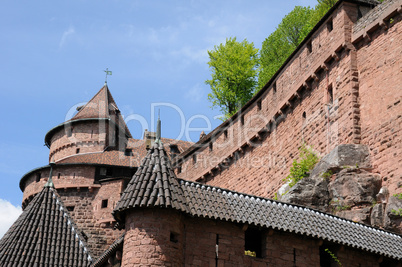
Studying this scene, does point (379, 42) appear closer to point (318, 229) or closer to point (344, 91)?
point (344, 91)

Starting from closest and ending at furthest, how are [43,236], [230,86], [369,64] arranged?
1. [43,236]
2. [369,64]
3. [230,86]

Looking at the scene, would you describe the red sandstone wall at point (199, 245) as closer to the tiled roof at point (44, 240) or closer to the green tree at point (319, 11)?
the tiled roof at point (44, 240)

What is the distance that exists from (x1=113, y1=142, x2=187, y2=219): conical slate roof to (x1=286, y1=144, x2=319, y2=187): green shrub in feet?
26.7

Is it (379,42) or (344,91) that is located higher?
(379,42)

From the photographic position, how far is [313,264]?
1495 centimetres

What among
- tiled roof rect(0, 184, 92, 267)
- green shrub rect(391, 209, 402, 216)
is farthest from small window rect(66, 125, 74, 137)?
green shrub rect(391, 209, 402, 216)

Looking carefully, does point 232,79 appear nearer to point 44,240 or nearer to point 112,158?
point 112,158

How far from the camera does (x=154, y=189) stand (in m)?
13.7

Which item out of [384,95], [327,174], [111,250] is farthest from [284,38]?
[111,250]

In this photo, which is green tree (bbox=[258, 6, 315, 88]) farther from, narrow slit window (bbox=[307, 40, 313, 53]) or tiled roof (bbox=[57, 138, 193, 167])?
narrow slit window (bbox=[307, 40, 313, 53])

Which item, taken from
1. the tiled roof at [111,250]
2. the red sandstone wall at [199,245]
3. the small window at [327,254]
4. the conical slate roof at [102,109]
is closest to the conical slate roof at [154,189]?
the red sandstone wall at [199,245]

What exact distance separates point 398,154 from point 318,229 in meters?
4.67

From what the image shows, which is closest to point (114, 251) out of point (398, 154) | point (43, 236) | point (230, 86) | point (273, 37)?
point (43, 236)

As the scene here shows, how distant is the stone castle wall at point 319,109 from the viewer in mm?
19422
